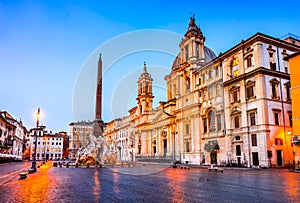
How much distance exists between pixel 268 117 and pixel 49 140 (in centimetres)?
10405

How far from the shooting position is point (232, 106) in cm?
3503

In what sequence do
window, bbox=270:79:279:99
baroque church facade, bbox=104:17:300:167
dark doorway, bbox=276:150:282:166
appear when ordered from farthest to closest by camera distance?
1. window, bbox=270:79:279:99
2. baroque church facade, bbox=104:17:300:167
3. dark doorway, bbox=276:150:282:166

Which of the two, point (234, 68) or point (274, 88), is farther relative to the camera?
point (234, 68)

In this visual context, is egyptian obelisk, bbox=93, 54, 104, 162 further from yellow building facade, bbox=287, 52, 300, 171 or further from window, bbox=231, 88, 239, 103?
→ yellow building facade, bbox=287, 52, 300, 171

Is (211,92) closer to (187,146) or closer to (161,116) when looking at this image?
(187,146)

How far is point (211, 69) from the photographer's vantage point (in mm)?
40875

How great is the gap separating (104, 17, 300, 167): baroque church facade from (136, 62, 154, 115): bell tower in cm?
1380

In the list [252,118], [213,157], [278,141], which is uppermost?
[252,118]

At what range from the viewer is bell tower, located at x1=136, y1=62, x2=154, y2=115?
2753 inches

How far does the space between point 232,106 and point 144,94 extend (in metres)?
37.4

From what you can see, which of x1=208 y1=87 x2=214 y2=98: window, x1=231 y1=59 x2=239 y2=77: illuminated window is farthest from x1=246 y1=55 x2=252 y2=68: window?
x1=208 y1=87 x2=214 y2=98: window

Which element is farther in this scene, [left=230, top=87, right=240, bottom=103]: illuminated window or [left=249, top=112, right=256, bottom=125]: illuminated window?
[left=230, top=87, right=240, bottom=103]: illuminated window

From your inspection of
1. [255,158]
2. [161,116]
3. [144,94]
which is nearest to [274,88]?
[255,158]

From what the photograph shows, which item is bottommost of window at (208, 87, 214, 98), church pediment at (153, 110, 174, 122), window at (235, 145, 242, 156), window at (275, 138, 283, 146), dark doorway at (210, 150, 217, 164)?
dark doorway at (210, 150, 217, 164)
